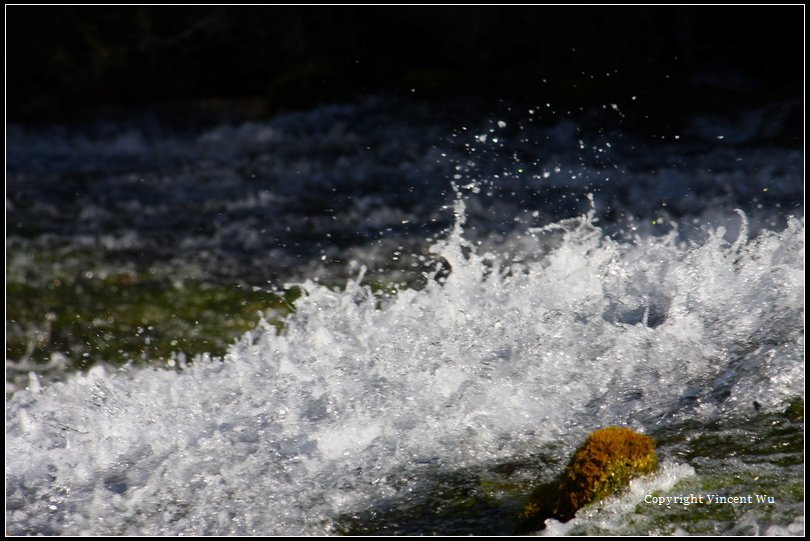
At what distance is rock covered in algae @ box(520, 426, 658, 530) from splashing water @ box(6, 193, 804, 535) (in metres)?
0.10

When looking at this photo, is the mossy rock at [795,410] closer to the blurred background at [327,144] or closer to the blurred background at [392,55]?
the blurred background at [327,144]

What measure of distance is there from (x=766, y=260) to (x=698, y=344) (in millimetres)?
791

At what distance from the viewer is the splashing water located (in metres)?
3.81

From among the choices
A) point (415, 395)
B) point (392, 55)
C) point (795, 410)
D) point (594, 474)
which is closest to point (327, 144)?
point (392, 55)

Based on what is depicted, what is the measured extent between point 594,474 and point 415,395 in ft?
3.96

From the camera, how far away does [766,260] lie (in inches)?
189

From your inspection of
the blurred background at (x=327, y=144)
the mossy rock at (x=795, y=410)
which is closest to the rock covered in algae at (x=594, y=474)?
the mossy rock at (x=795, y=410)

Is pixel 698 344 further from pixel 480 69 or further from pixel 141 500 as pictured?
pixel 480 69

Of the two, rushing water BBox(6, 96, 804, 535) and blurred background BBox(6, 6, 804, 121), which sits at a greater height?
blurred background BBox(6, 6, 804, 121)

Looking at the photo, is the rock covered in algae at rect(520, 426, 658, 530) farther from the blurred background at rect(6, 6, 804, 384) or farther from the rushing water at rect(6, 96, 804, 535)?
the blurred background at rect(6, 6, 804, 384)

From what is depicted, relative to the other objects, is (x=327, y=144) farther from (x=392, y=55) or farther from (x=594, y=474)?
(x=594, y=474)

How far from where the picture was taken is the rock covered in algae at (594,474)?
3.29 metres

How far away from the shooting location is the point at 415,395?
429 centimetres

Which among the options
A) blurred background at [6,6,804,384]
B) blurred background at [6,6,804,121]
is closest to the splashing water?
blurred background at [6,6,804,384]
